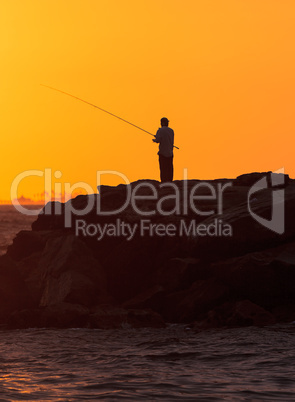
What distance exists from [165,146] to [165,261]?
3663 millimetres

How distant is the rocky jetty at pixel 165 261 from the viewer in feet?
48.7

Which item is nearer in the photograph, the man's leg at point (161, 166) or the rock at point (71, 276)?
the rock at point (71, 276)

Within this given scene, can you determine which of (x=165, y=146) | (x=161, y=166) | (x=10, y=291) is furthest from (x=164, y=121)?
(x=10, y=291)

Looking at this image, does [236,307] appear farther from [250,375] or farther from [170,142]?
[170,142]

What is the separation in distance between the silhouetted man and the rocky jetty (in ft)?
1.65

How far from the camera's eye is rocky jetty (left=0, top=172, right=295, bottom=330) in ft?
48.7

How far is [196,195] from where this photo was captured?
18.2m

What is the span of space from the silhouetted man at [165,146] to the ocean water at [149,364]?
605 cm

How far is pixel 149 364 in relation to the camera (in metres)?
10.8

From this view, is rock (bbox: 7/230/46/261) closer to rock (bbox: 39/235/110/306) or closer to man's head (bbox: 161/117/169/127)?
rock (bbox: 39/235/110/306)

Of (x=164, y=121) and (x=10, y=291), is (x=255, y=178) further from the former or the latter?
(x=10, y=291)

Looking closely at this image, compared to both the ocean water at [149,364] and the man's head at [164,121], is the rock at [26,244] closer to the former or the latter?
the man's head at [164,121]

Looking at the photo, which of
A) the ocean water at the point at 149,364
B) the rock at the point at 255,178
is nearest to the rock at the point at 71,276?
the ocean water at the point at 149,364

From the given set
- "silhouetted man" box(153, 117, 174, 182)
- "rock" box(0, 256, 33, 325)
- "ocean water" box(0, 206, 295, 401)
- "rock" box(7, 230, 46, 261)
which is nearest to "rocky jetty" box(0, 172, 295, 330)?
"rock" box(0, 256, 33, 325)
